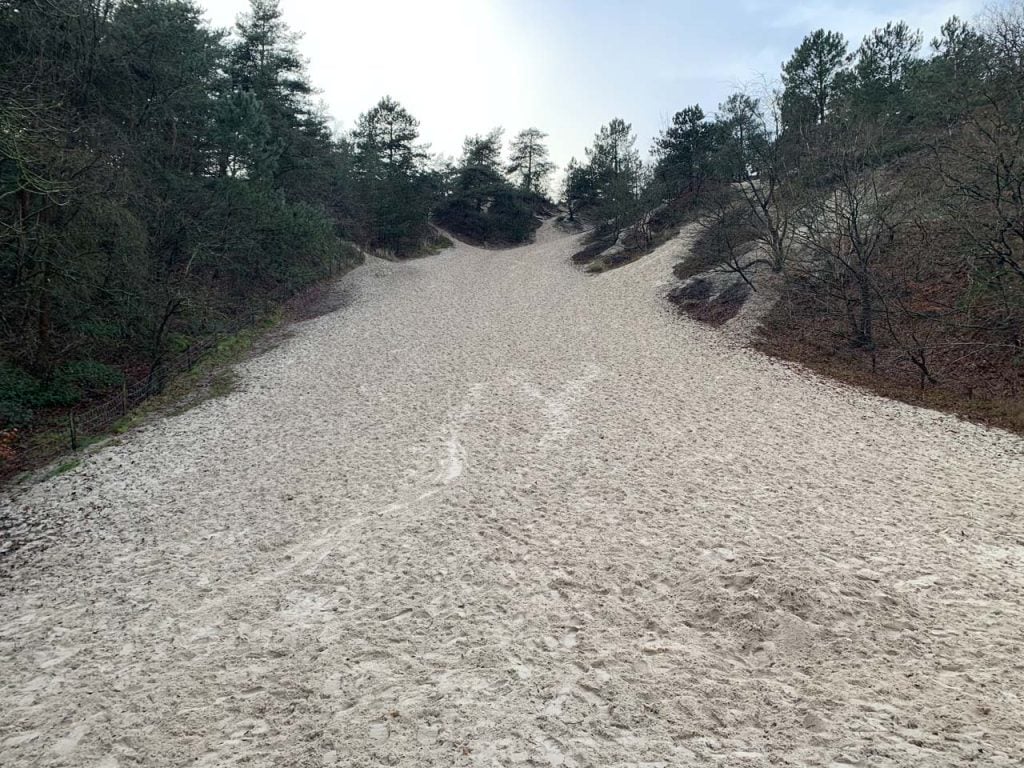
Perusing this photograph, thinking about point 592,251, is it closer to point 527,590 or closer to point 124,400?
point 124,400

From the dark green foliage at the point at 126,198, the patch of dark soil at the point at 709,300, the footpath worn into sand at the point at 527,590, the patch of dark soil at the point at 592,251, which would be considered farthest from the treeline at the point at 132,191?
the patch of dark soil at the point at 592,251

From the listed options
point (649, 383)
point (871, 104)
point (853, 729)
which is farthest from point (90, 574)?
point (871, 104)

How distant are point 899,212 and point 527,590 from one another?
1784 cm

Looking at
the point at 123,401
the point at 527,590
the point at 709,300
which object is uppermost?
the point at 709,300

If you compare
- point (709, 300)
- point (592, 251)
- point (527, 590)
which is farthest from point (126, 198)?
point (592, 251)

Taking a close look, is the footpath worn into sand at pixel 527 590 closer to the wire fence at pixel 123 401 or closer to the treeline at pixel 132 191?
the wire fence at pixel 123 401

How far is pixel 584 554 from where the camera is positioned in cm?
716

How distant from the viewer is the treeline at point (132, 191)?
37.9ft

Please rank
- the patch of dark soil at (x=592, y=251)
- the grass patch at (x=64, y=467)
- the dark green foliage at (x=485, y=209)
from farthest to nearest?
1. the dark green foliage at (x=485, y=209)
2. the patch of dark soil at (x=592, y=251)
3. the grass patch at (x=64, y=467)

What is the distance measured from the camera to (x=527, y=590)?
6418mm

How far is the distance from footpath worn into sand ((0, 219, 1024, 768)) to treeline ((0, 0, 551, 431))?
4.15 meters

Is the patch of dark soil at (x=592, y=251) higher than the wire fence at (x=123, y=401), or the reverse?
the patch of dark soil at (x=592, y=251)

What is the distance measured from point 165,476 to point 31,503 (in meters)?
1.90

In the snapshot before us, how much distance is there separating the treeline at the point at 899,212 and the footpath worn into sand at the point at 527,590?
3.44 metres
